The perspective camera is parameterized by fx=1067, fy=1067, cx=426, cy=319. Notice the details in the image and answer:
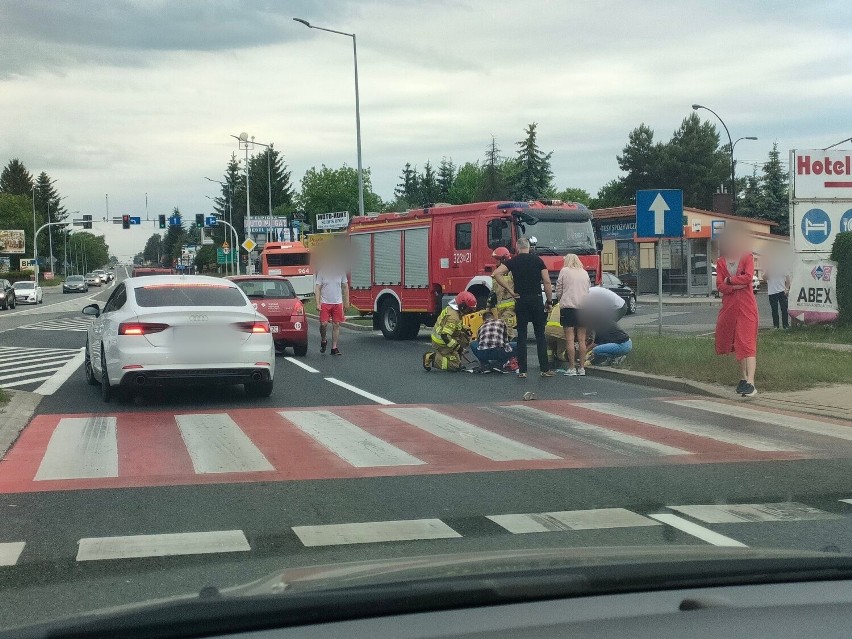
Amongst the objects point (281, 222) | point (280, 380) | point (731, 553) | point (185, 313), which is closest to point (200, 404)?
point (185, 313)

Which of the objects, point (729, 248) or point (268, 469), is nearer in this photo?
point (268, 469)

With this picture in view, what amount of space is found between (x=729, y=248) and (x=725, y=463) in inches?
194

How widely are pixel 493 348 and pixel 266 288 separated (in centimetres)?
564

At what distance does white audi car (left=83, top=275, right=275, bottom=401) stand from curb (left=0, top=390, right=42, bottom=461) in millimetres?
847

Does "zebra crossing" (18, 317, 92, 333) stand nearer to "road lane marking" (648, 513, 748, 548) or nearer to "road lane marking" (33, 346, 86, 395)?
"road lane marking" (33, 346, 86, 395)

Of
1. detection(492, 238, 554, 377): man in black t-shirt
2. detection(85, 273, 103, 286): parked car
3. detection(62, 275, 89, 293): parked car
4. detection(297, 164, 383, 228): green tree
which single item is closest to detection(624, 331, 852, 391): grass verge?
detection(492, 238, 554, 377): man in black t-shirt

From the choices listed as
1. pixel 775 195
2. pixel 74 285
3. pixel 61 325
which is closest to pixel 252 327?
pixel 61 325

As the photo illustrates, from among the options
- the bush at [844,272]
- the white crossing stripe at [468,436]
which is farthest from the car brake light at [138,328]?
the bush at [844,272]

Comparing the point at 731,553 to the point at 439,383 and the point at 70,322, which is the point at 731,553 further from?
the point at 70,322

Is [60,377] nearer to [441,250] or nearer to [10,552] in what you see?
[441,250]

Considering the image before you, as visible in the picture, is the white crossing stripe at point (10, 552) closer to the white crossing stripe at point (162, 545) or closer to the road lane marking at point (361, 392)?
the white crossing stripe at point (162, 545)

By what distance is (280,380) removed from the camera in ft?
48.7

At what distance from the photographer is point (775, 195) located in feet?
252

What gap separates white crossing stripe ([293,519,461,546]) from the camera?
5.71m
